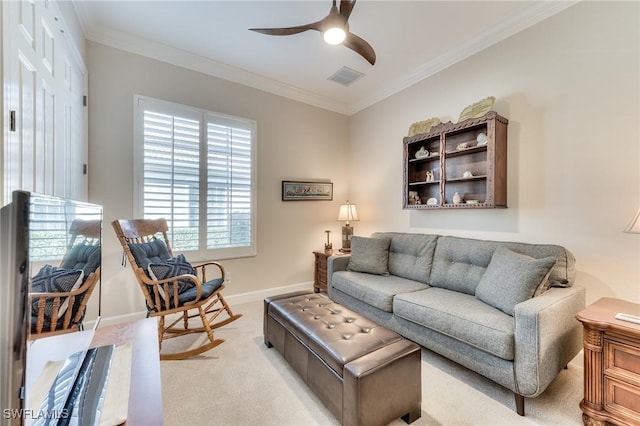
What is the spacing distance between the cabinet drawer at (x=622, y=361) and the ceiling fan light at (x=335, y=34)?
2.43m

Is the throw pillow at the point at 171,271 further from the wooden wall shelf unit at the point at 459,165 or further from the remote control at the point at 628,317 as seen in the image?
the remote control at the point at 628,317

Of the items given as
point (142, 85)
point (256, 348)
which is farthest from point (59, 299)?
point (142, 85)

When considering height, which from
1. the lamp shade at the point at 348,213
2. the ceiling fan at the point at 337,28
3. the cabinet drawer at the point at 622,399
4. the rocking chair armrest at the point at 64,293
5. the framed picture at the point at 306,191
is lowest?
the cabinet drawer at the point at 622,399

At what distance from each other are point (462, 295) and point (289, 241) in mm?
2300

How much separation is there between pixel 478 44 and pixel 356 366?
314 centimetres

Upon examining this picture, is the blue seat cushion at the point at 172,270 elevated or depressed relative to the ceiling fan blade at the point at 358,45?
depressed

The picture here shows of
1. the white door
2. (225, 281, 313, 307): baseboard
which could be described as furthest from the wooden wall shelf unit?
the white door

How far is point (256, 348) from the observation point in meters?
2.37

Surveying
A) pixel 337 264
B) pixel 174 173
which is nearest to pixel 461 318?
pixel 337 264

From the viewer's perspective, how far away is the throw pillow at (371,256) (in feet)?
9.93

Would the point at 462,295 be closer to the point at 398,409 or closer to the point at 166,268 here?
the point at 398,409

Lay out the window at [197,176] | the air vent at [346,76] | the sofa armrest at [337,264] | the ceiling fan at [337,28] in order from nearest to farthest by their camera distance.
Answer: the ceiling fan at [337,28], the window at [197,176], the sofa armrest at [337,264], the air vent at [346,76]

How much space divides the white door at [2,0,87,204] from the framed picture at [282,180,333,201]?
7.22 ft

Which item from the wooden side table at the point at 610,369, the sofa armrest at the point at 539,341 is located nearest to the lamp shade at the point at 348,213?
the sofa armrest at the point at 539,341
